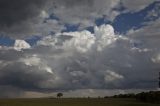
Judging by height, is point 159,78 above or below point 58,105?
above

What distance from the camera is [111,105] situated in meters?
133

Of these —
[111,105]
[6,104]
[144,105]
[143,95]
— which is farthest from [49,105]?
[143,95]

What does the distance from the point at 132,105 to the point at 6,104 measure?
42127mm

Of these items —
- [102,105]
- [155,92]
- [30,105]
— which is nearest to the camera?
[30,105]

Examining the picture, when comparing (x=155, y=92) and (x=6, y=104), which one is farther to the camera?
(x=155, y=92)

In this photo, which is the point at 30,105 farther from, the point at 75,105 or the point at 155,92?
the point at 155,92

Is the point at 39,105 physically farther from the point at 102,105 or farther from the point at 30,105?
the point at 102,105

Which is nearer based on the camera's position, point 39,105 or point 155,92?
point 39,105

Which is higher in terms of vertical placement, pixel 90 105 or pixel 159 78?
pixel 159 78

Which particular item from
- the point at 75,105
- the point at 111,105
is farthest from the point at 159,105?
the point at 75,105

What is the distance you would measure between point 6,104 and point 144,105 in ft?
149

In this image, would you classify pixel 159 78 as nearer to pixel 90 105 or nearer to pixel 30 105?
pixel 90 105

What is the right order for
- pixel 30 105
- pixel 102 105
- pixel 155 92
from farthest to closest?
pixel 155 92 → pixel 102 105 → pixel 30 105

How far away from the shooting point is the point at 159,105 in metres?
133
